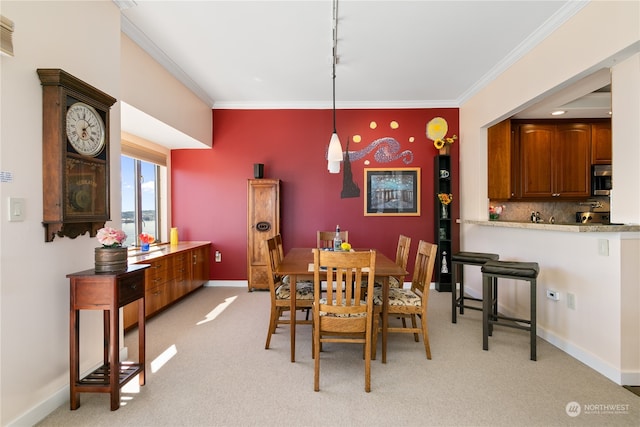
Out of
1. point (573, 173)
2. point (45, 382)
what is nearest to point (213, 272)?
point (45, 382)

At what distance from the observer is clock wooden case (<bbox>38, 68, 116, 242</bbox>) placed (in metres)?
1.84

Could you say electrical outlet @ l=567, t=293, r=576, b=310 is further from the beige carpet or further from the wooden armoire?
the wooden armoire

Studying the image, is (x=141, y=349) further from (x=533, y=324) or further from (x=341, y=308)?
(x=533, y=324)

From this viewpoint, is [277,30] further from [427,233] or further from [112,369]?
[427,233]

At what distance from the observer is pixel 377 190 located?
192 inches

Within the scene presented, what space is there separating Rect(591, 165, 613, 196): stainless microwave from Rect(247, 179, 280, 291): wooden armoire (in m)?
4.84

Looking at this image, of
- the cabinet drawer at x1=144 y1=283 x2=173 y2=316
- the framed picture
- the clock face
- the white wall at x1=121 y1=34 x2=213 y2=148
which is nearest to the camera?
the clock face

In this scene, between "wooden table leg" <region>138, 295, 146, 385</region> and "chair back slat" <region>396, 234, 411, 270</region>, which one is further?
"chair back slat" <region>396, 234, 411, 270</region>

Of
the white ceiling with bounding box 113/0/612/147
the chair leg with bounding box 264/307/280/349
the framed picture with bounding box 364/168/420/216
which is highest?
the white ceiling with bounding box 113/0/612/147

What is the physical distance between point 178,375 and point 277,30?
123 inches

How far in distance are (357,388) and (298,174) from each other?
11.1 ft

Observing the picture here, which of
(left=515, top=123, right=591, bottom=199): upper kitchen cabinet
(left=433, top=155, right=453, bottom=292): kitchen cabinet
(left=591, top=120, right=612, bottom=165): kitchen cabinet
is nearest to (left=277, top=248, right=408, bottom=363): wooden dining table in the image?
(left=433, top=155, right=453, bottom=292): kitchen cabinet

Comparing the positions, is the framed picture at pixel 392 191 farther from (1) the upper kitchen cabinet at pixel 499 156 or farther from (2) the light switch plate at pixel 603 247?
(2) the light switch plate at pixel 603 247

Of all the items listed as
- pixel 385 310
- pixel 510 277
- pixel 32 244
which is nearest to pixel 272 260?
pixel 385 310
